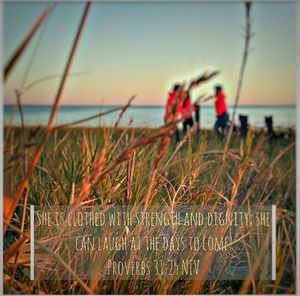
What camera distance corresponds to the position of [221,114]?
9.32 ft

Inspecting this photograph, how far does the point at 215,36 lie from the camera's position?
9.38ft

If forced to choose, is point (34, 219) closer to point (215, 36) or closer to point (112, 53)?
point (112, 53)

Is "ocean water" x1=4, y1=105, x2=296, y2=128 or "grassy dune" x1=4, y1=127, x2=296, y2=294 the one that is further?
"ocean water" x1=4, y1=105, x2=296, y2=128

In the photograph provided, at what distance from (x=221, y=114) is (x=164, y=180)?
485mm

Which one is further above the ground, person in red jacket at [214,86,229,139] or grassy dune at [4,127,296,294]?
person in red jacket at [214,86,229,139]

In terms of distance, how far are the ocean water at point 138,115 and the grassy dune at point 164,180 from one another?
50mm

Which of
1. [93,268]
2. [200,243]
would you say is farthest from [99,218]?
[200,243]

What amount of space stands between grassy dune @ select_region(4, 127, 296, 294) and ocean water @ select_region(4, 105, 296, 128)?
0.17 feet

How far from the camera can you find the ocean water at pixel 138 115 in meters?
2.80

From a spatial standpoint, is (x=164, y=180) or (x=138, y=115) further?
(x=138, y=115)

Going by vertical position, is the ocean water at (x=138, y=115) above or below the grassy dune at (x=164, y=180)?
above

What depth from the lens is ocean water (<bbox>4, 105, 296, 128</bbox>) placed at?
2.80 metres

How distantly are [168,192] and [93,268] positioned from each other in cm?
54

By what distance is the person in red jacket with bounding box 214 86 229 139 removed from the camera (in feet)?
9.32
